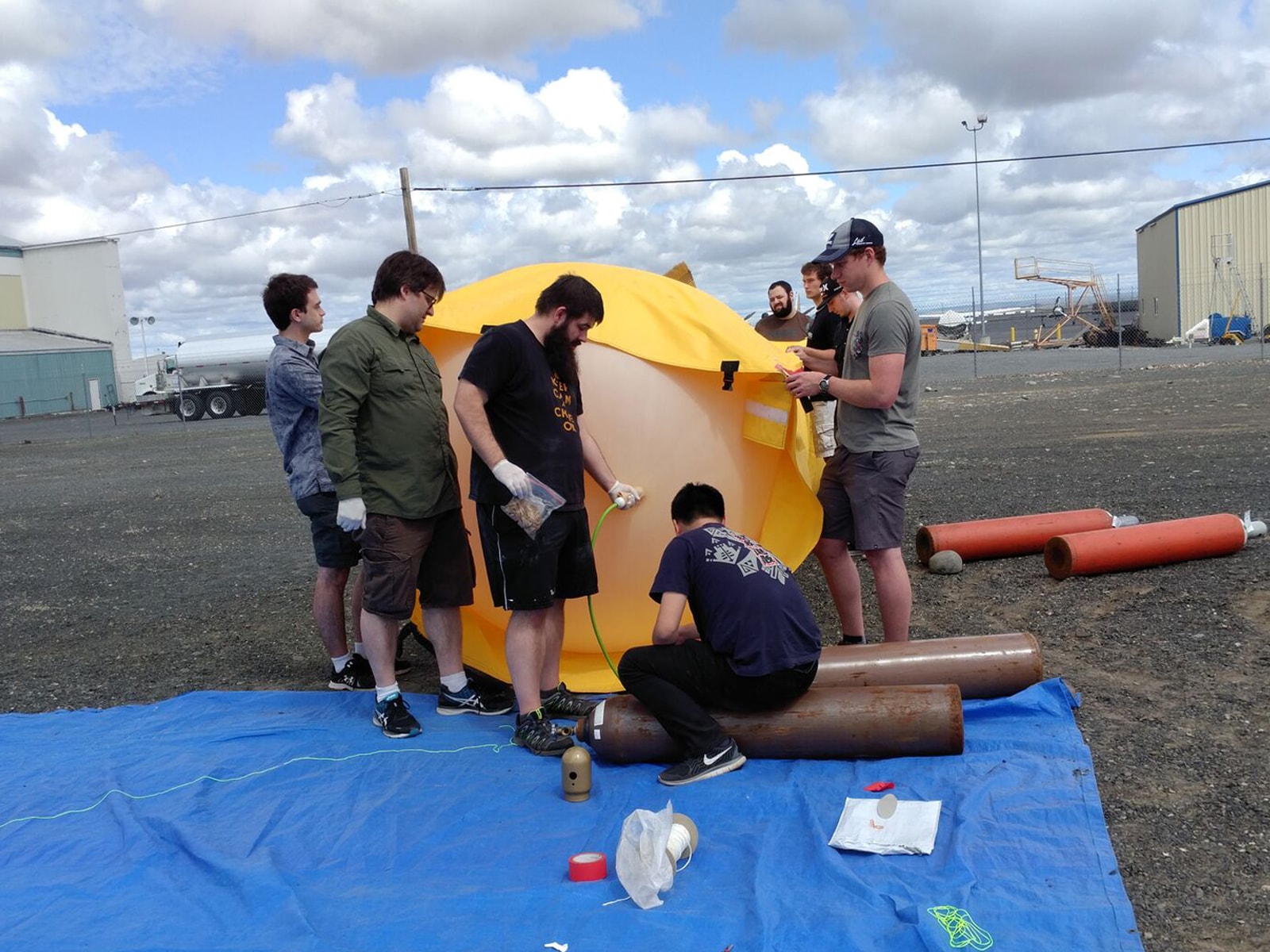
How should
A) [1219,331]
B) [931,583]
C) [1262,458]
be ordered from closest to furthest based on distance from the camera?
[931,583]
[1262,458]
[1219,331]

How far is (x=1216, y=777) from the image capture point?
3.52 meters

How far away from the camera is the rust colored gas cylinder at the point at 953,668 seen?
418 cm

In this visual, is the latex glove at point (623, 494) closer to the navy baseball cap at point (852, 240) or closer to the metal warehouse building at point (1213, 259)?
the navy baseball cap at point (852, 240)

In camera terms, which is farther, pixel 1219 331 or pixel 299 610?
pixel 1219 331

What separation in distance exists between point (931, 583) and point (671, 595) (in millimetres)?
3014

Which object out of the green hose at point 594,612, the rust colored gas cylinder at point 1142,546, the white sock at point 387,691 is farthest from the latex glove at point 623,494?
the rust colored gas cylinder at point 1142,546

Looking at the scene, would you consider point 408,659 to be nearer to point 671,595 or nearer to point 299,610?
point 299,610

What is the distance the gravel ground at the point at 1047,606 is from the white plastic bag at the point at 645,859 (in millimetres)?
1245

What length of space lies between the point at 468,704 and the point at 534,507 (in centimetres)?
110

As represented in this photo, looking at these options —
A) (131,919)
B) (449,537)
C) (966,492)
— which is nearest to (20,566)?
(449,537)

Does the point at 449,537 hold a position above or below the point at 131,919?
above

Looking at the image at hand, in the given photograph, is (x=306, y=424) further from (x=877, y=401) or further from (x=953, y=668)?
(x=953, y=668)

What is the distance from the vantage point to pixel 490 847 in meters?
3.31

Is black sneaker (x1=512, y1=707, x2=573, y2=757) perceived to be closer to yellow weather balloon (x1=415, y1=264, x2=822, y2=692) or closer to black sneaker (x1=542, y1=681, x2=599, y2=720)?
black sneaker (x1=542, y1=681, x2=599, y2=720)
